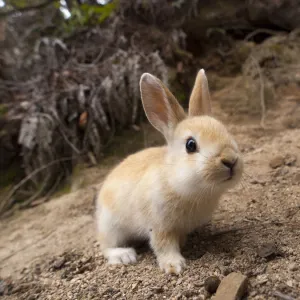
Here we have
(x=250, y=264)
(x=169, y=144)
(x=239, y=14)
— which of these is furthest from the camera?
(x=239, y=14)

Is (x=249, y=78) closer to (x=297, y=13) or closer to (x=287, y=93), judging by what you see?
(x=287, y=93)

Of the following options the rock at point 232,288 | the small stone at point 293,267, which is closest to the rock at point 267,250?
the small stone at point 293,267

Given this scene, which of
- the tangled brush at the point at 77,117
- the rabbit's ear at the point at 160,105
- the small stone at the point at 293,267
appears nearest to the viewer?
the small stone at the point at 293,267

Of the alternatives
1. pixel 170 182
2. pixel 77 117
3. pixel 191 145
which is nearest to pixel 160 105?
pixel 191 145

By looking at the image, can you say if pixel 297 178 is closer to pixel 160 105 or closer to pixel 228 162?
pixel 228 162

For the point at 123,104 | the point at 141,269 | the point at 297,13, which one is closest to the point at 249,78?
the point at 297,13

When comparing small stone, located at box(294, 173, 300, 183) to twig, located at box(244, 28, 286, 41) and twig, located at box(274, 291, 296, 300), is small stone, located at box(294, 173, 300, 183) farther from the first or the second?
twig, located at box(244, 28, 286, 41)

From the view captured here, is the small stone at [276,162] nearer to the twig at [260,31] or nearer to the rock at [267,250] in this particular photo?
the rock at [267,250]
